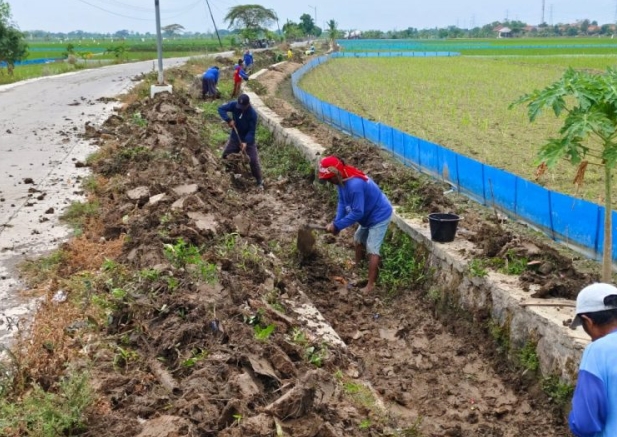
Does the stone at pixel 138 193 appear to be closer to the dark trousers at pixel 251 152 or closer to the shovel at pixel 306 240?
the shovel at pixel 306 240

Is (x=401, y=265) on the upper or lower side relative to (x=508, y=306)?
lower

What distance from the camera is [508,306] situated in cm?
529

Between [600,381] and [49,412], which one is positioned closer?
[600,381]

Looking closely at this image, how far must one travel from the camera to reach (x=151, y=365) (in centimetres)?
409

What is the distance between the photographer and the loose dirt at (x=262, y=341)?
3638mm

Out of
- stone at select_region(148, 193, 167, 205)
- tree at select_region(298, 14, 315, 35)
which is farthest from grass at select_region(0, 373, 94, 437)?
tree at select_region(298, 14, 315, 35)

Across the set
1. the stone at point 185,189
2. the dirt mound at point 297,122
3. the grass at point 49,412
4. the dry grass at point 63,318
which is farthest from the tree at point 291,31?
the grass at point 49,412

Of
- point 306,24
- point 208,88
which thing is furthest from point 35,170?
point 306,24

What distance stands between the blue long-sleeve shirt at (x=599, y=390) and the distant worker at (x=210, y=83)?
60.1ft

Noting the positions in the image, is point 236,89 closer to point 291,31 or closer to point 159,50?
point 159,50

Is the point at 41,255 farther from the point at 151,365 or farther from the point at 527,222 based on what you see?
the point at 527,222

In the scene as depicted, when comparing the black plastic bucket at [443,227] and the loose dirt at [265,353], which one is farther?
the black plastic bucket at [443,227]

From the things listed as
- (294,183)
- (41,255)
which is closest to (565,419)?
(41,255)

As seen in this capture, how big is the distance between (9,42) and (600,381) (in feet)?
112
